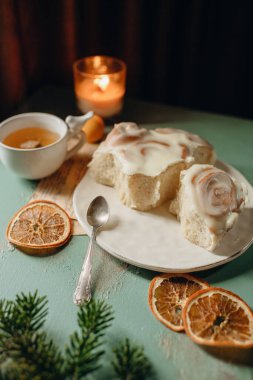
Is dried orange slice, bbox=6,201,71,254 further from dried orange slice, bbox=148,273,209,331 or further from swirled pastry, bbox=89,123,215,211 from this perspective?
dried orange slice, bbox=148,273,209,331

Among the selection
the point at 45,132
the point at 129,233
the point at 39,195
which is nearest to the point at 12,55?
the point at 45,132

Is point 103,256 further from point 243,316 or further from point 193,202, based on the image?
point 243,316

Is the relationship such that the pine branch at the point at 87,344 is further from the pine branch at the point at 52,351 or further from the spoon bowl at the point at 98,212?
the spoon bowl at the point at 98,212

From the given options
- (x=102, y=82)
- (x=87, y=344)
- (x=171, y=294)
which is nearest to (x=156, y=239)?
(x=171, y=294)

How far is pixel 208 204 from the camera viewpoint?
103 centimetres

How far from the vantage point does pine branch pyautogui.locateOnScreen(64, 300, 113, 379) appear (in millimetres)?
781

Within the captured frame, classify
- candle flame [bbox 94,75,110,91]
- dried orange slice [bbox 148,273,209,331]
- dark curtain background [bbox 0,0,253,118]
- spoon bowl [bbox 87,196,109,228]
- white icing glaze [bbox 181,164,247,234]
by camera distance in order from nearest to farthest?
1. dried orange slice [bbox 148,273,209,331]
2. white icing glaze [bbox 181,164,247,234]
3. spoon bowl [bbox 87,196,109,228]
4. candle flame [bbox 94,75,110,91]
5. dark curtain background [bbox 0,0,253,118]

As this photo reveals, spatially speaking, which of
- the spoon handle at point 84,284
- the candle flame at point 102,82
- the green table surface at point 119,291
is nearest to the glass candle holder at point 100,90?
the candle flame at point 102,82

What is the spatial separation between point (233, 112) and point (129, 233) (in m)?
1.42

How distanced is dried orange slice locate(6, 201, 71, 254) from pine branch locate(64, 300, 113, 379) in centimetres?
27

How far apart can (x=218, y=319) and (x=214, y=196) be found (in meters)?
0.33

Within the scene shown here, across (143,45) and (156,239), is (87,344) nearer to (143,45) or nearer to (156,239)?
(156,239)

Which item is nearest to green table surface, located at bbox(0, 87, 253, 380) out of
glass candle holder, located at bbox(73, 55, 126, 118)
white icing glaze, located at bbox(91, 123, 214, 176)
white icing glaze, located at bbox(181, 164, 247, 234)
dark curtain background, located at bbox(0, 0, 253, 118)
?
white icing glaze, located at bbox(181, 164, 247, 234)

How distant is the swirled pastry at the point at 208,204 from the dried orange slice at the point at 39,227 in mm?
369
